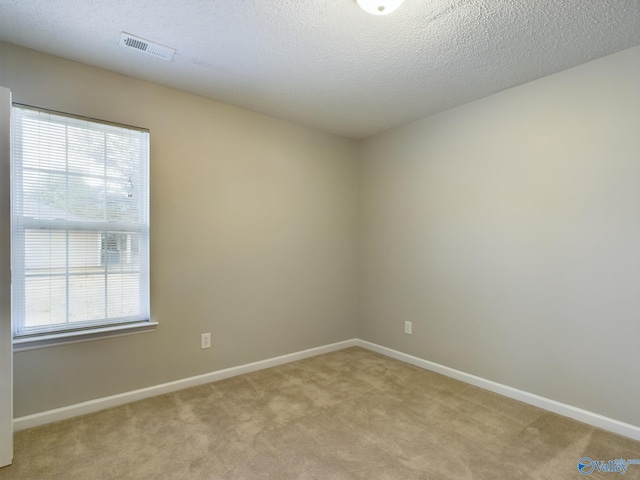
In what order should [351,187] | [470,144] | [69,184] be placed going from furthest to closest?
[351,187], [470,144], [69,184]

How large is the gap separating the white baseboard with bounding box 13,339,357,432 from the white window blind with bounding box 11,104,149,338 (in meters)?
0.52

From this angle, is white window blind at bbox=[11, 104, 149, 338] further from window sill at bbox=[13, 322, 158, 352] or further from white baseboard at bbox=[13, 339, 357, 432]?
white baseboard at bbox=[13, 339, 357, 432]

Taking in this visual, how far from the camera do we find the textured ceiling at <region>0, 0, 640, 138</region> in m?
1.70

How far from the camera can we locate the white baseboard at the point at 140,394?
209 cm

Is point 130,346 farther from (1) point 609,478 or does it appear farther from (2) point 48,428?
(1) point 609,478

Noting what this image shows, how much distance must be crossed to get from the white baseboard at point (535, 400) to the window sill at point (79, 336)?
2394mm

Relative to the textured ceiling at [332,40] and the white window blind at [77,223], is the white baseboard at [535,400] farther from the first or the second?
the white window blind at [77,223]

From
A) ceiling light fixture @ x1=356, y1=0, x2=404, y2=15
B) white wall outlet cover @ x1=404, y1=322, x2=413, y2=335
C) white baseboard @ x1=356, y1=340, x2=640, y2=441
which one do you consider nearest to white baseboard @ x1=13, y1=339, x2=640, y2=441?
white baseboard @ x1=356, y1=340, x2=640, y2=441

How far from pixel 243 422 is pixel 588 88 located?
319 centimetres

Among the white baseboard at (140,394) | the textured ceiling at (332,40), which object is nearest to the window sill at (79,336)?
the white baseboard at (140,394)

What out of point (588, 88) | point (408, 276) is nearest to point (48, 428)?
point (408, 276)

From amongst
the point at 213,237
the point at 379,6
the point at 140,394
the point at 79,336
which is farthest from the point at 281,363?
the point at 379,6

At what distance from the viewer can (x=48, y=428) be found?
206cm

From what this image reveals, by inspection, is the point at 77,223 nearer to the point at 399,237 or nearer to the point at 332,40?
the point at 332,40
